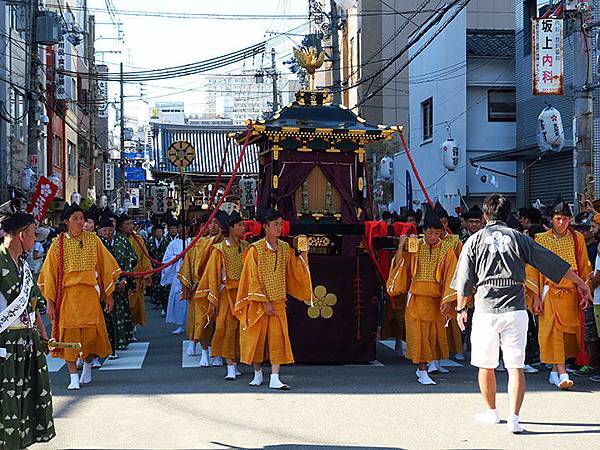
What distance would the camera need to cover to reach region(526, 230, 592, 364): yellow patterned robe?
8438 mm

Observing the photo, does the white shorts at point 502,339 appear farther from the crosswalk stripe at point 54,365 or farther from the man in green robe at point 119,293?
the crosswalk stripe at point 54,365

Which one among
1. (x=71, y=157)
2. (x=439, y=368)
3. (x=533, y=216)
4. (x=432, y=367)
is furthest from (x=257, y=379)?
(x=71, y=157)

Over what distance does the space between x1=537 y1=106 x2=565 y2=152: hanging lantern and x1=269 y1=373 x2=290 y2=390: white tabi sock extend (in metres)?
10.3

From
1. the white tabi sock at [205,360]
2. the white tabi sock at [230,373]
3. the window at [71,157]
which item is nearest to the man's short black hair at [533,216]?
the white tabi sock at [230,373]

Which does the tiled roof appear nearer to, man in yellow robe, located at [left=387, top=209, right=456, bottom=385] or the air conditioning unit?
the air conditioning unit

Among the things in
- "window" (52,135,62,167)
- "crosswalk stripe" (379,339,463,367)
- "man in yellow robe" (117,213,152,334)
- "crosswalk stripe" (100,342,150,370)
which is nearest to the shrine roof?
"man in yellow robe" (117,213,152,334)

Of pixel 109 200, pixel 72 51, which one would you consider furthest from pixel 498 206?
pixel 109 200

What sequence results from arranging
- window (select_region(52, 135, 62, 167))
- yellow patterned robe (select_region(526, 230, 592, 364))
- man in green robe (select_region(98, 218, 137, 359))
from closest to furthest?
yellow patterned robe (select_region(526, 230, 592, 364)), man in green robe (select_region(98, 218, 137, 359)), window (select_region(52, 135, 62, 167))

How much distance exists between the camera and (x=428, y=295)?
29.7 feet

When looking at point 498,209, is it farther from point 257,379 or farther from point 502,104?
point 502,104

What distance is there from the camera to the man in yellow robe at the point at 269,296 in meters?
8.63

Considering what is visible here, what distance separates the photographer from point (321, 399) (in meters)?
8.04

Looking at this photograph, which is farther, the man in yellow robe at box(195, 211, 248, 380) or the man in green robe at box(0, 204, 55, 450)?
the man in yellow robe at box(195, 211, 248, 380)

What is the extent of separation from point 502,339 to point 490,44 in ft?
62.3
